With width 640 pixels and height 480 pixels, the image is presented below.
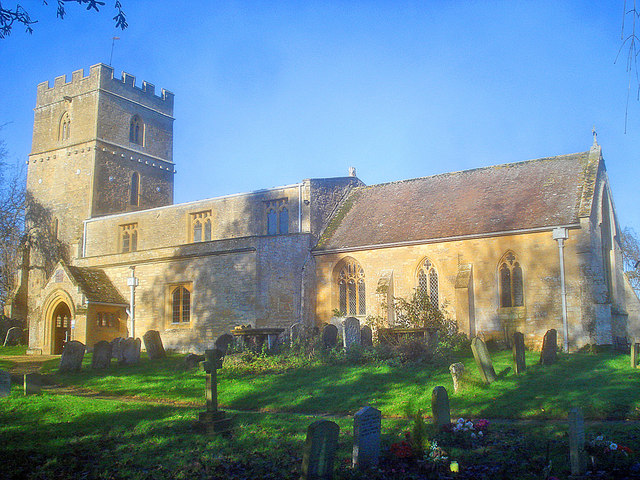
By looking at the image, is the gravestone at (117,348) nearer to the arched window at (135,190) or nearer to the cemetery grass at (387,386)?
the cemetery grass at (387,386)

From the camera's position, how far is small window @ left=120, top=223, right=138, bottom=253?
3387 cm

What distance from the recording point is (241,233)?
3016 cm

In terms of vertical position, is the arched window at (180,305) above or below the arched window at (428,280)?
below

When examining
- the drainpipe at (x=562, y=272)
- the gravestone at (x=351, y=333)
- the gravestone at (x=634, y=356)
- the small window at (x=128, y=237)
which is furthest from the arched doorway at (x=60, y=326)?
the gravestone at (x=634, y=356)

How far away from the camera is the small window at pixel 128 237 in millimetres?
33869

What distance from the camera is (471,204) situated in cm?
2497

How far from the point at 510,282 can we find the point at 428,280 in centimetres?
341

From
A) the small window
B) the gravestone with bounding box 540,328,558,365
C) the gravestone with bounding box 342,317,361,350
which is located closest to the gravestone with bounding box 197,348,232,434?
the gravestone with bounding box 342,317,361,350

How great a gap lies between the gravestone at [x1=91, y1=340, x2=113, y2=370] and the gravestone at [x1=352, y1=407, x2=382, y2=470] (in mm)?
13928

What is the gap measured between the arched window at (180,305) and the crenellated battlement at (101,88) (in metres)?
19.2

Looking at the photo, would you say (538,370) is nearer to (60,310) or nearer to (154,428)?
(154,428)

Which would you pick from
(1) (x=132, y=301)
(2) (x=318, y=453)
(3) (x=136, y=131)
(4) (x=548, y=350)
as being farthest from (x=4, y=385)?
(3) (x=136, y=131)

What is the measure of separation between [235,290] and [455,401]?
14108 millimetres

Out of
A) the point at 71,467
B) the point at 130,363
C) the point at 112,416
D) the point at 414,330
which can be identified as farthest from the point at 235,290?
the point at 71,467
